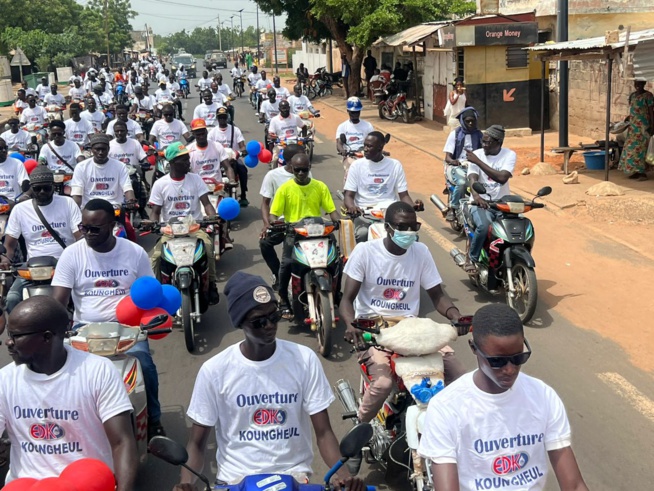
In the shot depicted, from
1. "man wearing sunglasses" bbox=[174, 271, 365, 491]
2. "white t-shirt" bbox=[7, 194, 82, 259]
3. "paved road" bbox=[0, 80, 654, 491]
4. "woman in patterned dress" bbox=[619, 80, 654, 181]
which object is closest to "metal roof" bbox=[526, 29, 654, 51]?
"woman in patterned dress" bbox=[619, 80, 654, 181]

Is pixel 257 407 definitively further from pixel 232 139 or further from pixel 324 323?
pixel 232 139

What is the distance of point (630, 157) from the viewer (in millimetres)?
15031

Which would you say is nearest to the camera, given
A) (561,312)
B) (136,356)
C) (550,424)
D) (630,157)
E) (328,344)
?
(550,424)

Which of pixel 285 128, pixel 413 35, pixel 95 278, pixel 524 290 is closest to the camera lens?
pixel 95 278

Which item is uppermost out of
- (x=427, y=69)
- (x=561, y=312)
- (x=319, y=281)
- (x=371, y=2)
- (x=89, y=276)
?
(x=371, y=2)

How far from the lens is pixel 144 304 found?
519 centimetres

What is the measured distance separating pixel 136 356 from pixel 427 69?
77.7 feet

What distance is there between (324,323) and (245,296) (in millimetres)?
3526

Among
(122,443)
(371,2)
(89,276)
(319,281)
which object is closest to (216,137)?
(319,281)

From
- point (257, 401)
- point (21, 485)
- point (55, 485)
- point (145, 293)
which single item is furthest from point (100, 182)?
point (55, 485)

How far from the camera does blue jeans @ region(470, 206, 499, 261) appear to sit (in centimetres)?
849

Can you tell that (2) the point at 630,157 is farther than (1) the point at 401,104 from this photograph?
No

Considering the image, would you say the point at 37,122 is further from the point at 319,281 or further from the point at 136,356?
the point at 136,356

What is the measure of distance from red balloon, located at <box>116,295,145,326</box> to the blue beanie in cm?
169
